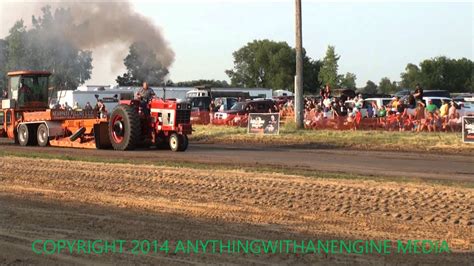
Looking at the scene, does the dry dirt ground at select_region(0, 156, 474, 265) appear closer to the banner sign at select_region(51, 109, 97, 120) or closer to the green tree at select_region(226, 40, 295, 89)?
the banner sign at select_region(51, 109, 97, 120)

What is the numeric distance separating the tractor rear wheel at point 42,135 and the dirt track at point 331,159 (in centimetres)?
149

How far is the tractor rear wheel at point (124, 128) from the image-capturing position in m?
19.9

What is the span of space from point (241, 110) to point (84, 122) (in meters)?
13.3

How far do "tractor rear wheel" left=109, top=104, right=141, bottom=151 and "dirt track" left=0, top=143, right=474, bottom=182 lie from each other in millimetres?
415

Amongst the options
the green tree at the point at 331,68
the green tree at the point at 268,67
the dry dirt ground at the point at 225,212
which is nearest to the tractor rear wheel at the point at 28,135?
the dry dirt ground at the point at 225,212

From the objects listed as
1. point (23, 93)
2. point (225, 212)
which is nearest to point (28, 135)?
point (23, 93)

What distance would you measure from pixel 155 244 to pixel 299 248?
148 centimetres

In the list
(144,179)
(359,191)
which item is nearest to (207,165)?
(144,179)

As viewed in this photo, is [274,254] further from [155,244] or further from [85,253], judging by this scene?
[85,253]

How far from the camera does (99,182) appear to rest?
12.0 meters

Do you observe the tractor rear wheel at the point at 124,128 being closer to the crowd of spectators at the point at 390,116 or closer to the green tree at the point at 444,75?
the crowd of spectators at the point at 390,116

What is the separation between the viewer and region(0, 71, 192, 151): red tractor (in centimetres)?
2006

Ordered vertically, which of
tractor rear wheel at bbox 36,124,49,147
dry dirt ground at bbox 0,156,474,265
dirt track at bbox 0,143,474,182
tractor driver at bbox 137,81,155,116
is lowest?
dirt track at bbox 0,143,474,182

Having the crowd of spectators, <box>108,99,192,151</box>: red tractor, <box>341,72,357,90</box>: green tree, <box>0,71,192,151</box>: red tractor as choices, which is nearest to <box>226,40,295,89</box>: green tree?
<box>341,72,357,90</box>: green tree
